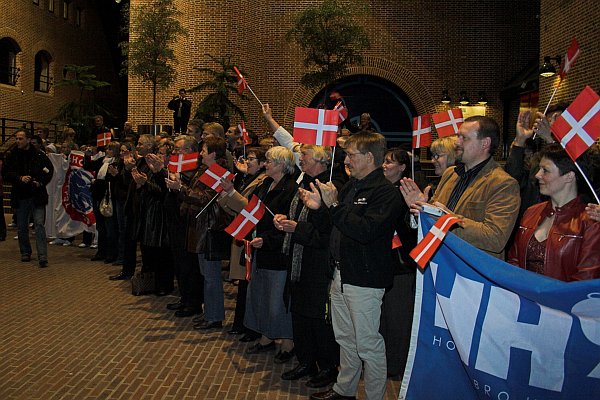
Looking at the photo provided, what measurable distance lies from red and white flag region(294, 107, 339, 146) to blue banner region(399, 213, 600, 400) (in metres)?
1.31

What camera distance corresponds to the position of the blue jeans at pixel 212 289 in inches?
271

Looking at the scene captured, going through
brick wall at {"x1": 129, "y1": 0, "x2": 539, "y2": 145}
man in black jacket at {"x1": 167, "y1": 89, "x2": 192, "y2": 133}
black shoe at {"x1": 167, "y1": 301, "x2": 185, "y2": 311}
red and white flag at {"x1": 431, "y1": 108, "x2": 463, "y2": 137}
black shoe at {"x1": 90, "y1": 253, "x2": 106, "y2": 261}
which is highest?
brick wall at {"x1": 129, "y1": 0, "x2": 539, "y2": 145}

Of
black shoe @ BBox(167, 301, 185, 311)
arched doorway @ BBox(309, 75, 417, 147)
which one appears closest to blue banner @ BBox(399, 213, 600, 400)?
black shoe @ BBox(167, 301, 185, 311)

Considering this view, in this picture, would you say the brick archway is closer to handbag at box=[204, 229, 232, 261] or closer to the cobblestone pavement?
the cobblestone pavement

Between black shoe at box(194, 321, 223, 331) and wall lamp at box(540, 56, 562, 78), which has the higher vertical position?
wall lamp at box(540, 56, 562, 78)

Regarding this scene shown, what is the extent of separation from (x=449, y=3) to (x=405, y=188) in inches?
767

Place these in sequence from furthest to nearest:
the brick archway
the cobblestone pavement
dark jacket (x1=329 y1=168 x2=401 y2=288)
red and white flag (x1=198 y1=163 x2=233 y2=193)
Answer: the brick archway, red and white flag (x1=198 y1=163 x2=233 y2=193), the cobblestone pavement, dark jacket (x1=329 y1=168 x2=401 y2=288)

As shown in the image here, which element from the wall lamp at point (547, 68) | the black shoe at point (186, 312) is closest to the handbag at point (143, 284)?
the black shoe at point (186, 312)

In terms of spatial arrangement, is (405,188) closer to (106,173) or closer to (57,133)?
(106,173)

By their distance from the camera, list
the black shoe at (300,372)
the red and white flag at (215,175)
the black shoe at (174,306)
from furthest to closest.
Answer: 1. the black shoe at (174,306)
2. the red and white flag at (215,175)
3. the black shoe at (300,372)

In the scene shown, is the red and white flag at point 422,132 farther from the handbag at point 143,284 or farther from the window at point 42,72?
the window at point 42,72

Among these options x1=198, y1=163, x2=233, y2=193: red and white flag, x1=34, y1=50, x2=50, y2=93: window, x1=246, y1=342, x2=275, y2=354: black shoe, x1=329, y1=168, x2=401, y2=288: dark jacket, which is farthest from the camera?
x1=34, y1=50, x2=50, y2=93: window

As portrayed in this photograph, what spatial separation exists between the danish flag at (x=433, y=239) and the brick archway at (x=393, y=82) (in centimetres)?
1813

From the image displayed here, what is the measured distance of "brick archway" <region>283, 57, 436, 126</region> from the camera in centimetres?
2162
